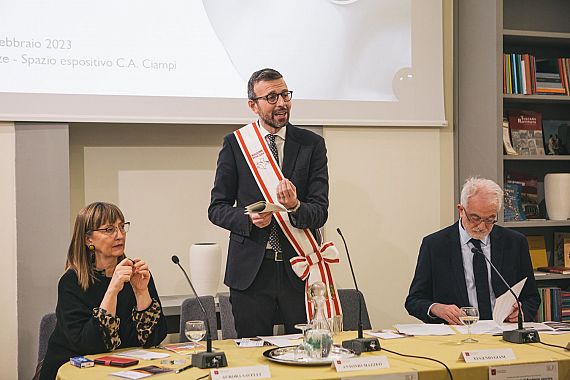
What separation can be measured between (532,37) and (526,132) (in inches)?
20.7

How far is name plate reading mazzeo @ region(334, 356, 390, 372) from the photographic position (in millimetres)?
2203

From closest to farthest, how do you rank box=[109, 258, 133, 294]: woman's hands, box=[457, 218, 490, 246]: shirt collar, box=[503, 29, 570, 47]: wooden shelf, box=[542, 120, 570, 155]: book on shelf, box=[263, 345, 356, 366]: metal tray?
box=[263, 345, 356, 366]: metal tray → box=[109, 258, 133, 294]: woman's hands → box=[457, 218, 490, 246]: shirt collar → box=[503, 29, 570, 47]: wooden shelf → box=[542, 120, 570, 155]: book on shelf

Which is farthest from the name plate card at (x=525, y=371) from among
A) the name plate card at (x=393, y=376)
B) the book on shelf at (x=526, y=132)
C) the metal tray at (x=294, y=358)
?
the book on shelf at (x=526, y=132)

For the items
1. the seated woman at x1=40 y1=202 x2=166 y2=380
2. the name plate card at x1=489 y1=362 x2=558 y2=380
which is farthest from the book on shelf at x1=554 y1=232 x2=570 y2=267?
the seated woman at x1=40 y1=202 x2=166 y2=380

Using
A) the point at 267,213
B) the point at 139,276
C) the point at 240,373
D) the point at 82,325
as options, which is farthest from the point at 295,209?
the point at 240,373

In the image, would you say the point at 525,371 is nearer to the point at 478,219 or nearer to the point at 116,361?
the point at 478,219

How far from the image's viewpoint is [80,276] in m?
2.64

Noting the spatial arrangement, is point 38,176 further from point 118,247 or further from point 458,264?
point 458,264

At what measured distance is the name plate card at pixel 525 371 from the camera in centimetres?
228

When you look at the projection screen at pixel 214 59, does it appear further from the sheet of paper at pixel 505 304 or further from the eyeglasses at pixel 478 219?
the sheet of paper at pixel 505 304

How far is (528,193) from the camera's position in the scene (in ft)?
15.4

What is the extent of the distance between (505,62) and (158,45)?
1881mm

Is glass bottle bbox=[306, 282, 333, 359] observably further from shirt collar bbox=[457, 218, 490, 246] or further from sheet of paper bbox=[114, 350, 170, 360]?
shirt collar bbox=[457, 218, 490, 246]

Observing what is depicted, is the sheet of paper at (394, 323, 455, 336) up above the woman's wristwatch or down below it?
below
